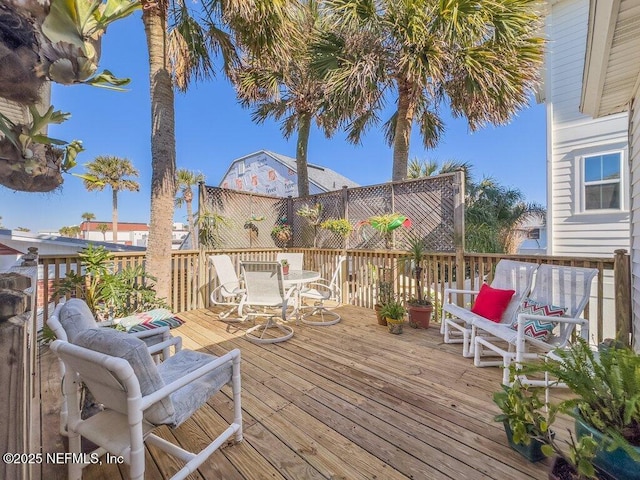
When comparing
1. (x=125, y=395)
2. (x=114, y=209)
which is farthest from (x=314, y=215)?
(x=114, y=209)

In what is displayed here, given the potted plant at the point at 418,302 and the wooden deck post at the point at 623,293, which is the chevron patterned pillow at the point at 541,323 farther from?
the potted plant at the point at 418,302

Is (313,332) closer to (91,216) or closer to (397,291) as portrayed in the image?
(397,291)

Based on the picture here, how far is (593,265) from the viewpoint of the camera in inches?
116

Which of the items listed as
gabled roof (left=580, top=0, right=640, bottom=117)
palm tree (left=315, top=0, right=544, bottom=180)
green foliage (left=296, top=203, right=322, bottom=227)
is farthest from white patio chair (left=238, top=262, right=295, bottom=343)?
palm tree (left=315, top=0, right=544, bottom=180)

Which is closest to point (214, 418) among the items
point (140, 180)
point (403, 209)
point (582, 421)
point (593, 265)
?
point (582, 421)

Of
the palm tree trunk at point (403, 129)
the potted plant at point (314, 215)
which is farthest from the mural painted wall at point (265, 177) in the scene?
the palm tree trunk at point (403, 129)

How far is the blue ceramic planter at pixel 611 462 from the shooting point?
1122mm

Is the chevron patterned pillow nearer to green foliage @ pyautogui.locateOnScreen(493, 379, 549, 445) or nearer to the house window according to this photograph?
green foliage @ pyautogui.locateOnScreen(493, 379, 549, 445)

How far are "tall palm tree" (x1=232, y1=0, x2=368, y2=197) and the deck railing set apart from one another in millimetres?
2782

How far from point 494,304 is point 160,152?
4.50 m

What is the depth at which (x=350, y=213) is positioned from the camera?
5.73 m

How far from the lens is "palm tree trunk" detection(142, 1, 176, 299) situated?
3770mm

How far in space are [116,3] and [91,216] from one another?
91.5 feet

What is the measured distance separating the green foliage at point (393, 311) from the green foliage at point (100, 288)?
9.83ft
